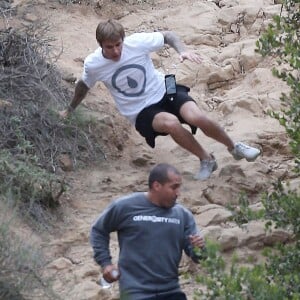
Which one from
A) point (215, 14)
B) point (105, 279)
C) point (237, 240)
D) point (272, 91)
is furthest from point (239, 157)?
point (215, 14)

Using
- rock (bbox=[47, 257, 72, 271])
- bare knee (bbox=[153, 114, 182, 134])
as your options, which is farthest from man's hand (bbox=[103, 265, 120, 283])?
bare knee (bbox=[153, 114, 182, 134])

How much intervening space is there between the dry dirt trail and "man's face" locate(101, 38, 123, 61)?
Result: 3.23ft

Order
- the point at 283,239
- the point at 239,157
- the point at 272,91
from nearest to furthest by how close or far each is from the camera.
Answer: the point at 283,239 < the point at 239,157 < the point at 272,91

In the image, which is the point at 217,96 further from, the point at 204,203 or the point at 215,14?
the point at 204,203

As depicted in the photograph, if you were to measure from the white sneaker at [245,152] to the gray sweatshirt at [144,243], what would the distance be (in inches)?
93.7

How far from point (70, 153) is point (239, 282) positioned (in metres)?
3.40

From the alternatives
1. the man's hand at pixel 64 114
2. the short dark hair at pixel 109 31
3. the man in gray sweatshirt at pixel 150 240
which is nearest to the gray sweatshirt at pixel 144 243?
the man in gray sweatshirt at pixel 150 240

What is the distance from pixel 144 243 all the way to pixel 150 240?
0.11 ft

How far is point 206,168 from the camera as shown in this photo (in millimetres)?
7914

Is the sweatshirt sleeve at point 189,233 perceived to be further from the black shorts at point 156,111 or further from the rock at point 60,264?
the black shorts at point 156,111

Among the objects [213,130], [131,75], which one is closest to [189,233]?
[213,130]

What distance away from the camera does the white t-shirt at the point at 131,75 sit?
25.2 ft

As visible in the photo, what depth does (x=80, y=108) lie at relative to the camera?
8547 millimetres

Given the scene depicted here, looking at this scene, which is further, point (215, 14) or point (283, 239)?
point (215, 14)
